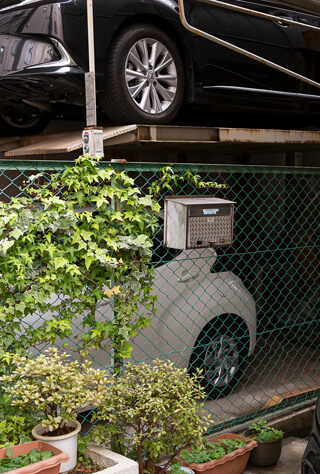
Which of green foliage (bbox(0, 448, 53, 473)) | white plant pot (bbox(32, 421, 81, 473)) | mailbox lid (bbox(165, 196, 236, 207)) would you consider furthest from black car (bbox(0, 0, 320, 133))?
green foliage (bbox(0, 448, 53, 473))

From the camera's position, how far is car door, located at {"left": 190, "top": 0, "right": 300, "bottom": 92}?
4.80 meters

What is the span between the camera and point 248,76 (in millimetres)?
5160

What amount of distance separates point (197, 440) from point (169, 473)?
31 centimetres

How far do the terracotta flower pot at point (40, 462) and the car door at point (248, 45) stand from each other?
345cm

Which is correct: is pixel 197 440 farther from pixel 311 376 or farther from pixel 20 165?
pixel 311 376

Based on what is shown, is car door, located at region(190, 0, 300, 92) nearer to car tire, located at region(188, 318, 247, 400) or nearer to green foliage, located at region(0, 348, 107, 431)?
car tire, located at region(188, 318, 247, 400)

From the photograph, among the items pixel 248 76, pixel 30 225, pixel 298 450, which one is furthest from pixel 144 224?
pixel 248 76

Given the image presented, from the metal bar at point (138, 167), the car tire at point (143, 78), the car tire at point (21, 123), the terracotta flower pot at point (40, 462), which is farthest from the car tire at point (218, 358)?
the car tire at point (21, 123)

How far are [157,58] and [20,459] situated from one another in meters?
3.36

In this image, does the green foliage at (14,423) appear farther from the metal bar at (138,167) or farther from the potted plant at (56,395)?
the metal bar at (138,167)

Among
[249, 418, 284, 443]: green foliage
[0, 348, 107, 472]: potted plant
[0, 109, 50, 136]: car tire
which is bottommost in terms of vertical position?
[249, 418, 284, 443]: green foliage

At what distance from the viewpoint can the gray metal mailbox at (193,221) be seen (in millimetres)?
3191

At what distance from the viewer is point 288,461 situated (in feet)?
12.2

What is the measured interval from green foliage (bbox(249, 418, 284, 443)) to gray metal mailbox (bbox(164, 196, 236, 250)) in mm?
1325
